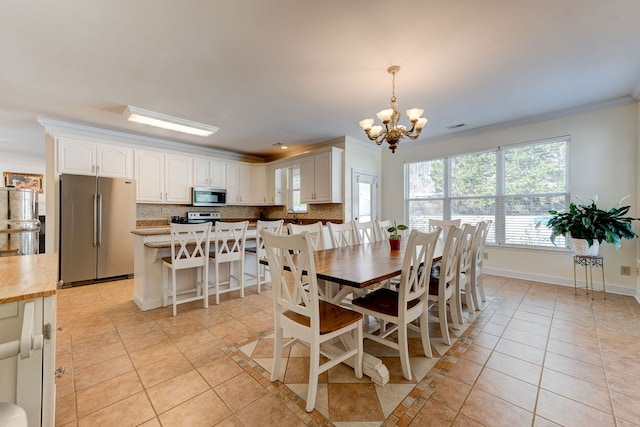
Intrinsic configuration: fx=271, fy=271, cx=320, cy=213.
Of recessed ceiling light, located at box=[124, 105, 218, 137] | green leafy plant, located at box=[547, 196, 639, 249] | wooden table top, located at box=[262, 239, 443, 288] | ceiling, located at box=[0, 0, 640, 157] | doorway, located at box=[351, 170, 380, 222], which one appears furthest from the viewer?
doorway, located at box=[351, 170, 380, 222]

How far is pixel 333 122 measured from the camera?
4.16 meters

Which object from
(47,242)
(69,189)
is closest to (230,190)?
(69,189)

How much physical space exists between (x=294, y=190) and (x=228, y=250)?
112 inches

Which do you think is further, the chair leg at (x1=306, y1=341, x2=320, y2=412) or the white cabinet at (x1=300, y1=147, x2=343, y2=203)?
the white cabinet at (x1=300, y1=147, x2=343, y2=203)

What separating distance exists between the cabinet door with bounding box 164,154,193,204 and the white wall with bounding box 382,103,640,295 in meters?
5.28

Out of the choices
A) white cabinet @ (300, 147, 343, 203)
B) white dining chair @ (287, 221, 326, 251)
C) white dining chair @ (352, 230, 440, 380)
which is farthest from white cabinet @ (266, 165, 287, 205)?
white dining chair @ (352, 230, 440, 380)

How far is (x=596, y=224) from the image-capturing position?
3.27 m

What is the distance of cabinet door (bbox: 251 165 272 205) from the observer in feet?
20.5

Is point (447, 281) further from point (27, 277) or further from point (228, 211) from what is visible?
point (228, 211)

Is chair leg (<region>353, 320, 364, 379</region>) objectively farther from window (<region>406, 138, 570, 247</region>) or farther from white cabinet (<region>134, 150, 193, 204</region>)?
white cabinet (<region>134, 150, 193, 204</region>)

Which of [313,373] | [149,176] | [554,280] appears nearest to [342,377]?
[313,373]

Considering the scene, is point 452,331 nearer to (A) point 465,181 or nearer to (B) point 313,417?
(B) point 313,417

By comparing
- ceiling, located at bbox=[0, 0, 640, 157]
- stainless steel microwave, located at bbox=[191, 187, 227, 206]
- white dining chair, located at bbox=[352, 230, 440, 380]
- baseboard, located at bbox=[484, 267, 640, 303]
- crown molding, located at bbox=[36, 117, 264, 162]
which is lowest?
baseboard, located at bbox=[484, 267, 640, 303]

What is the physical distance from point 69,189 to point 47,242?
2.90 feet
